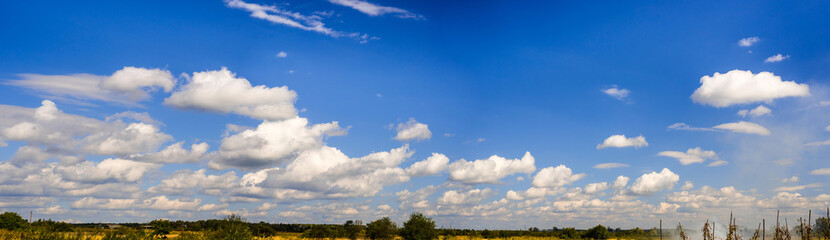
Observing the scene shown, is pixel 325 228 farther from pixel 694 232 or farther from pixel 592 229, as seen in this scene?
pixel 694 232

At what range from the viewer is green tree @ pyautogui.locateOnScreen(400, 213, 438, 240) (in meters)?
68.2

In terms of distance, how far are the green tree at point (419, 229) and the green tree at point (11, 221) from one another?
54.4 meters

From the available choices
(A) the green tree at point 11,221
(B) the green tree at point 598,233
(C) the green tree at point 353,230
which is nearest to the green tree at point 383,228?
(C) the green tree at point 353,230

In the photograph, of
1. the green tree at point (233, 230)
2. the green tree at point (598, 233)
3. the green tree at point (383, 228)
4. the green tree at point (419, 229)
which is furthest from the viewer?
the green tree at point (598, 233)

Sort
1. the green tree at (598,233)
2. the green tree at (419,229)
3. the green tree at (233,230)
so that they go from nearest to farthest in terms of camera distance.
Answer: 1. the green tree at (233,230)
2. the green tree at (419,229)
3. the green tree at (598,233)

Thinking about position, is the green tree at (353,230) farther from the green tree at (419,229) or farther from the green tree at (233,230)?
the green tree at (233,230)

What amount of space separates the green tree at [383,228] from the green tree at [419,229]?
45.5 ft

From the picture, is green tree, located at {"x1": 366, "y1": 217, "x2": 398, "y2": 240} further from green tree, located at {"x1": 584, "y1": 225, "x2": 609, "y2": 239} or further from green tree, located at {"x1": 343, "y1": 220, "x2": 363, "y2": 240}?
green tree, located at {"x1": 584, "y1": 225, "x2": 609, "y2": 239}

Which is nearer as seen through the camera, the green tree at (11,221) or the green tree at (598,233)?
the green tree at (11,221)

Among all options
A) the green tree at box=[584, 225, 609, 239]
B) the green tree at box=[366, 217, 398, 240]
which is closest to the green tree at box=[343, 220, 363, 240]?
the green tree at box=[366, 217, 398, 240]

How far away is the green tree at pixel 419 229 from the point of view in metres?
68.2

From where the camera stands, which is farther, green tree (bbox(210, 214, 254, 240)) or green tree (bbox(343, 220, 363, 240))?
green tree (bbox(343, 220, 363, 240))

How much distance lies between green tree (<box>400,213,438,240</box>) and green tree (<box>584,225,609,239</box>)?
40.3 meters

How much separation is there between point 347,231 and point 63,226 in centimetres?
4795
